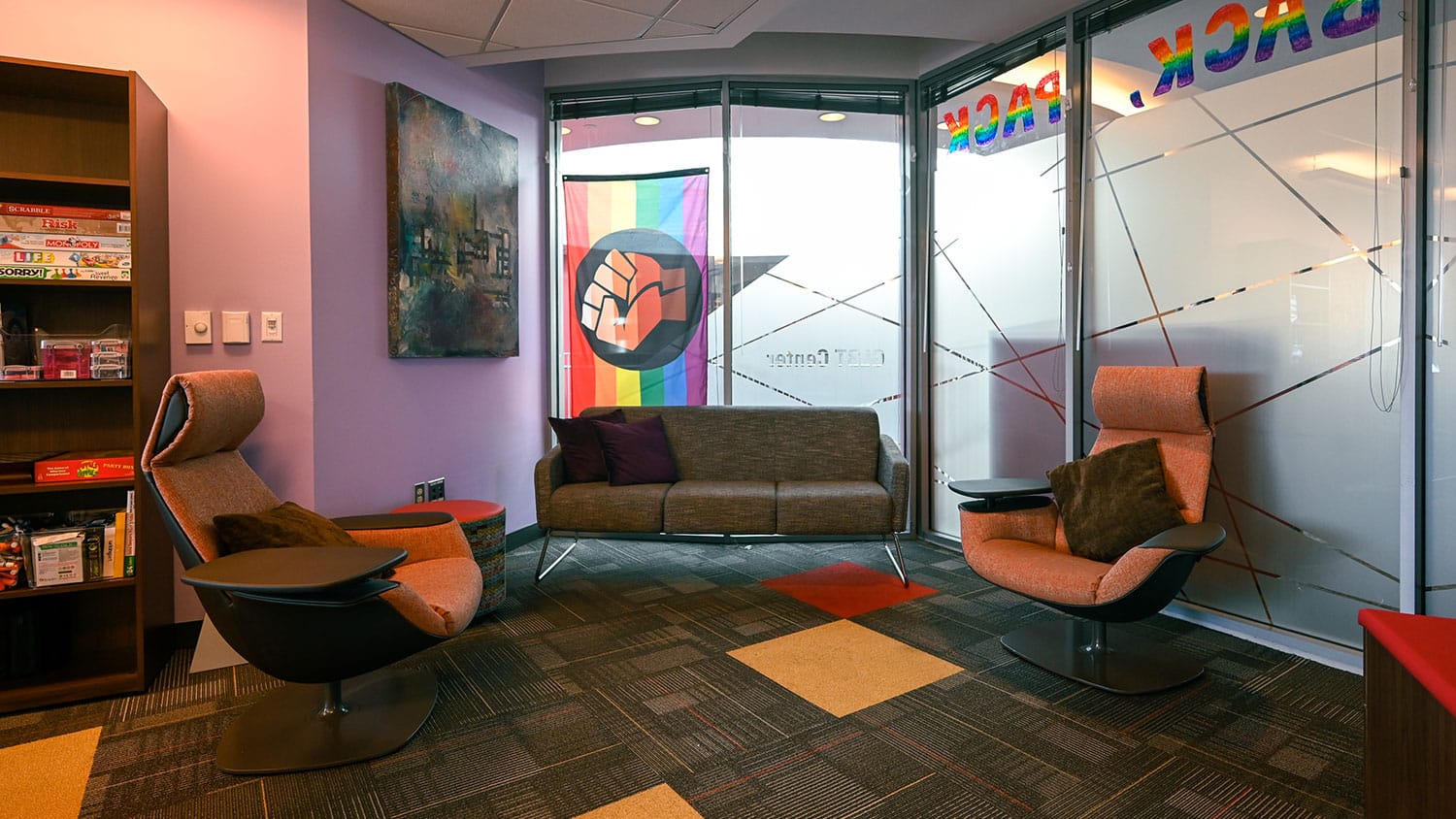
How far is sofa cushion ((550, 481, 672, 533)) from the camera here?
4113 millimetres

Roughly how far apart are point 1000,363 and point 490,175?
3.03m

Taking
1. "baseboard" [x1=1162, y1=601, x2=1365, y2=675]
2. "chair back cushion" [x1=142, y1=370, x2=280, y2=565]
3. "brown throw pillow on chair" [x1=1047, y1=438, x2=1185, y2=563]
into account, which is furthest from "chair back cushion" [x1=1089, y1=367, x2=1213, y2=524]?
"chair back cushion" [x1=142, y1=370, x2=280, y2=565]

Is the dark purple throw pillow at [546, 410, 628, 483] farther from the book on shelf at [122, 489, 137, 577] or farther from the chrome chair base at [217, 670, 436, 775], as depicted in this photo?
the book on shelf at [122, 489, 137, 577]

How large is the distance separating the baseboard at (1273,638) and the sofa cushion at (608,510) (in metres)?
2.46

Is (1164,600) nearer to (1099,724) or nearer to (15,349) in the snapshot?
(1099,724)

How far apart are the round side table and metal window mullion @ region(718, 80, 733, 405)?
1.93 m

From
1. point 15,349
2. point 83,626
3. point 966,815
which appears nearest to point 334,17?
point 15,349

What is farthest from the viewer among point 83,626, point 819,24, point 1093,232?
point 819,24

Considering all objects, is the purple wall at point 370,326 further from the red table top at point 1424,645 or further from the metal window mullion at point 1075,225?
the red table top at point 1424,645

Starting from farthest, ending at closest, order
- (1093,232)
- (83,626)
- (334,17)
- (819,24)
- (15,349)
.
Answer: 1. (819,24)
2. (1093,232)
3. (334,17)
4. (83,626)
5. (15,349)

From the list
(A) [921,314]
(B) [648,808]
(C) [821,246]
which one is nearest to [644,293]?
(C) [821,246]

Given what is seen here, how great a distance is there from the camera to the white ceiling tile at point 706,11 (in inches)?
141

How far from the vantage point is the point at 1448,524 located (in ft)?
9.16

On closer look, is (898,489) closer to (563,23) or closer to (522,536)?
(522,536)
